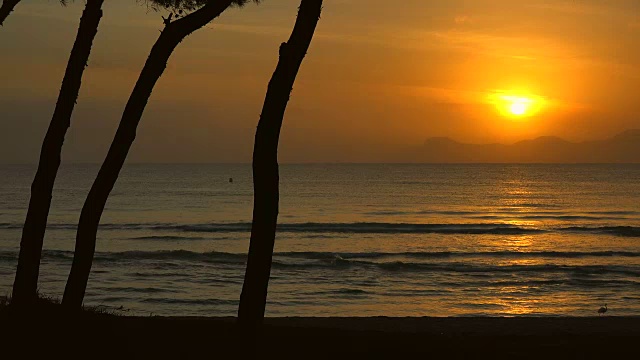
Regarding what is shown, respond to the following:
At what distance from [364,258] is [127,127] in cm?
2495

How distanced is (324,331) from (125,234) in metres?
36.2

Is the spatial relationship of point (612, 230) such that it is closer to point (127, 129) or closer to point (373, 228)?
point (373, 228)

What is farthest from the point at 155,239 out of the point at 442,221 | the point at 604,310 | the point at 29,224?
the point at 29,224

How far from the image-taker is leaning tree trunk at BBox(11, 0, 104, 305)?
9578 mm

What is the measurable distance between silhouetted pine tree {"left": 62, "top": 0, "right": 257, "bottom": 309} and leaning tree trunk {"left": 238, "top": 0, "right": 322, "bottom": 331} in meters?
1.20

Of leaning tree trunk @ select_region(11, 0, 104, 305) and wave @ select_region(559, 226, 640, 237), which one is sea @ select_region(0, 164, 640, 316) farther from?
leaning tree trunk @ select_region(11, 0, 104, 305)

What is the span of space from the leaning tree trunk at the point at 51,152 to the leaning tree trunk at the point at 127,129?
89cm

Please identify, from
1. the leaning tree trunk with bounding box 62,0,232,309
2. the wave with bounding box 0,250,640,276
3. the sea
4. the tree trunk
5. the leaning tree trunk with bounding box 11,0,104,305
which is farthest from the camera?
the wave with bounding box 0,250,640,276

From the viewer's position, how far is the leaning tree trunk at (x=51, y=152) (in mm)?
9578

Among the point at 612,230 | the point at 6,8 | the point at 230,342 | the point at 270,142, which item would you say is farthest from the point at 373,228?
the point at 270,142

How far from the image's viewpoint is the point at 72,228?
46.2 metres

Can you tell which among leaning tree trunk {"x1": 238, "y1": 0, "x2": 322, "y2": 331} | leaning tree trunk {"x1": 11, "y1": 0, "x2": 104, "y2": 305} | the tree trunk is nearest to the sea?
leaning tree trunk {"x1": 11, "y1": 0, "x2": 104, "y2": 305}

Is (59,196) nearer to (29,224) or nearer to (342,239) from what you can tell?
(342,239)

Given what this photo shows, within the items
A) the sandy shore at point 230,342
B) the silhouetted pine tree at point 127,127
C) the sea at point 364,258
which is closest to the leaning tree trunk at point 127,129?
the silhouetted pine tree at point 127,127
